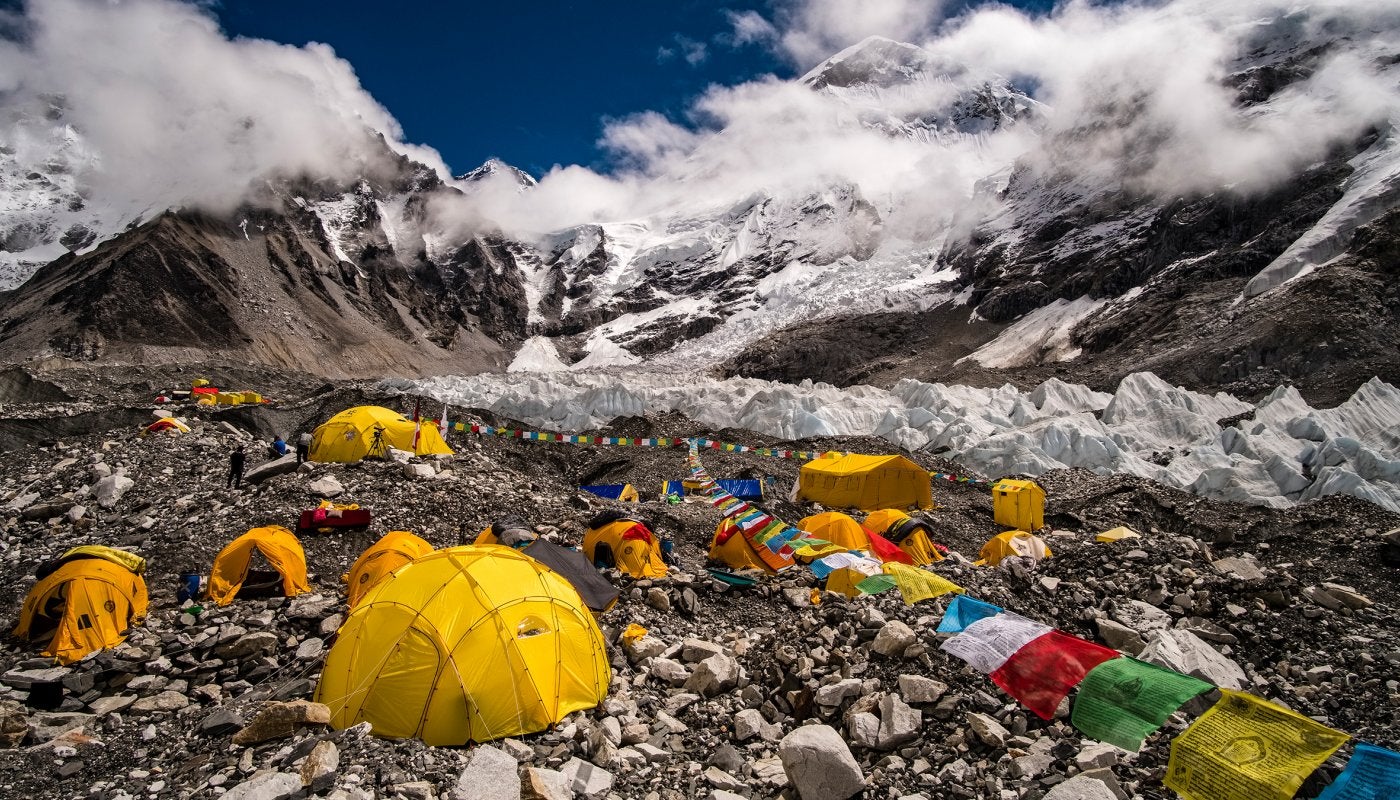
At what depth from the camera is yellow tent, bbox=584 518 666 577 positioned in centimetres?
1133

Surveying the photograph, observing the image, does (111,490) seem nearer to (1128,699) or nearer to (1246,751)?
(1128,699)

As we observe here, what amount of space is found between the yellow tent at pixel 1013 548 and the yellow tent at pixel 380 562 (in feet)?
33.2

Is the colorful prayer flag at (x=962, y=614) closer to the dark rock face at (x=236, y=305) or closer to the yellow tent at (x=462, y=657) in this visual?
the yellow tent at (x=462, y=657)

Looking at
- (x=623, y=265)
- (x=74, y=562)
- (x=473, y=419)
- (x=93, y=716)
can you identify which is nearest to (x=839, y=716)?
(x=93, y=716)

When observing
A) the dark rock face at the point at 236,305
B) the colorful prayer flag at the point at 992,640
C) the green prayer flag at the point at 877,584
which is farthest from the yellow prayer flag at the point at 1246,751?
the dark rock face at the point at 236,305

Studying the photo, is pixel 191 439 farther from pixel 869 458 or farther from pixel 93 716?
pixel 869 458

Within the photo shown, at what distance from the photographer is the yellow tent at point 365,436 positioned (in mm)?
17969

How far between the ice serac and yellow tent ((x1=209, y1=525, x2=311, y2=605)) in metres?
22.0

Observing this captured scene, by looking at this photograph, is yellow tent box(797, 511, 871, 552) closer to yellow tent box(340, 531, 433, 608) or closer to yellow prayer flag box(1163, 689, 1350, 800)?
yellow tent box(340, 531, 433, 608)

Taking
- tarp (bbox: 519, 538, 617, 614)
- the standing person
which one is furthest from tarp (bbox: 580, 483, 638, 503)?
tarp (bbox: 519, 538, 617, 614)

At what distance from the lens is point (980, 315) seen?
91250mm

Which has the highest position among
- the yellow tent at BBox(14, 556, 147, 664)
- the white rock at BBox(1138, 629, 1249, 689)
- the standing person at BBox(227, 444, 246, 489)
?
the standing person at BBox(227, 444, 246, 489)

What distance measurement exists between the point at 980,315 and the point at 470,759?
315 feet

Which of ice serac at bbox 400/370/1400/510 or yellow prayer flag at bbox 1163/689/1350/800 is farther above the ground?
yellow prayer flag at bbox 1163/689/1350/800
